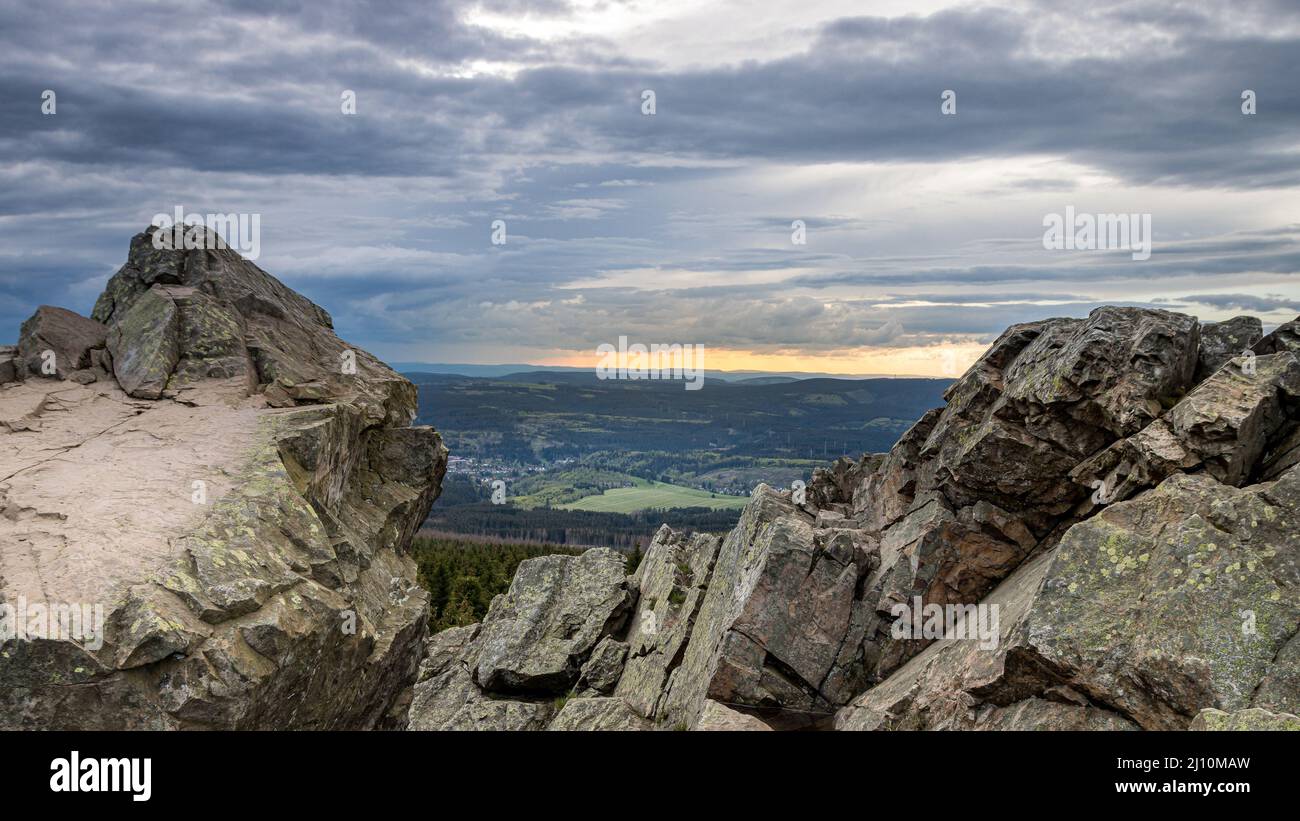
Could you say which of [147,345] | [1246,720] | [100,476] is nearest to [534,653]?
[147,345]

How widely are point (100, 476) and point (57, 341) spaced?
40.2 ft

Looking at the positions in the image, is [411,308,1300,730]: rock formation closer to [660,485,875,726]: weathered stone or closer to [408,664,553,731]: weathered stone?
[660,485,875,726]: weathered stone

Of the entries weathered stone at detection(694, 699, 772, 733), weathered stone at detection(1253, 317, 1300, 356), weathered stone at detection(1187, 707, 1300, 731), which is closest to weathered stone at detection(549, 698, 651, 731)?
weathered stone at detection(694, 699, 772, 733)

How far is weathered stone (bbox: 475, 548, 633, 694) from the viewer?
47781mm

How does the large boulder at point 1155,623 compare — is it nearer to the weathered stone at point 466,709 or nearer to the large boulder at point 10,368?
the weathered stone at point 466,709

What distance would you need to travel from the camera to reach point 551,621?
51531 millimetres

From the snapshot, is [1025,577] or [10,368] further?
[10,368]

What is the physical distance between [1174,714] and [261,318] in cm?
3632

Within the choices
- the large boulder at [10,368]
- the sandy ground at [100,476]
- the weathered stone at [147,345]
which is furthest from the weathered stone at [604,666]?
the large boulder at [10,368]

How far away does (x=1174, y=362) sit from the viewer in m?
28.7

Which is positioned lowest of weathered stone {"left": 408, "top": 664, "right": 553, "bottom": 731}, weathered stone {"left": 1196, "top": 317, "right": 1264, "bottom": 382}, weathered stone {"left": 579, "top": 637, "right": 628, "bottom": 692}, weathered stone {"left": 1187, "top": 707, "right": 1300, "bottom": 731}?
weathered stone {"left": 408, "top": 664, "right": 553, "bottom": 731}

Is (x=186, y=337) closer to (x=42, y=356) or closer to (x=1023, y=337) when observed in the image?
(x=42, y=356)

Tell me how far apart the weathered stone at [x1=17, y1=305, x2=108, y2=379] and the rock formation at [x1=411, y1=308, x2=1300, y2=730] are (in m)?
25.3

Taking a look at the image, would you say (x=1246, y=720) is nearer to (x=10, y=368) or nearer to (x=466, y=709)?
(x=466, y=709)
